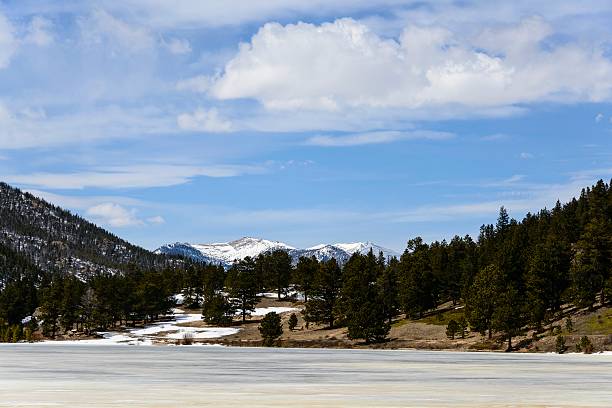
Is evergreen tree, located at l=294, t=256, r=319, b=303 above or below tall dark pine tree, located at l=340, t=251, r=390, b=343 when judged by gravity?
above

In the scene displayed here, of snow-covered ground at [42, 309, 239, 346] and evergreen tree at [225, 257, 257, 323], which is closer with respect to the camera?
snow-covered ground at [42, 309, 239, 346]

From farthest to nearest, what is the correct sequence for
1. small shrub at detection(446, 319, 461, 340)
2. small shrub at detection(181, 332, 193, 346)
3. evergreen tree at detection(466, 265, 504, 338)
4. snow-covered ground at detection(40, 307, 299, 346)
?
snow-covered ground at detection(40, 307, 299, 346), small shrub at detection(181, 332, 193, 346), small shrub at detection(446, 319, 461, 340), evergreen tree at detection(466, 265, 504, 338)

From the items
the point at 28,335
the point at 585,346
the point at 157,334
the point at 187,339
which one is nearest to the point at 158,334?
the point at 157,334

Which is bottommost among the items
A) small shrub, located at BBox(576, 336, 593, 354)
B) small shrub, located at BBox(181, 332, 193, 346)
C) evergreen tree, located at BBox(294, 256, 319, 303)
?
small shrub, located at BBox(576, 336, 593, 354)

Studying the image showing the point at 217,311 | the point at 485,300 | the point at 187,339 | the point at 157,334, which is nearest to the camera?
the point at 485,300

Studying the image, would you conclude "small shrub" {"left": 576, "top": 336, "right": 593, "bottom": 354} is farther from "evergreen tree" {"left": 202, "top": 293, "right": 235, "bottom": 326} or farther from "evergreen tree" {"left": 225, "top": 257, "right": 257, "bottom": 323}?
"evergreen tree" {"left": 225, "top": 257, "right": 257, "bottom": 323}

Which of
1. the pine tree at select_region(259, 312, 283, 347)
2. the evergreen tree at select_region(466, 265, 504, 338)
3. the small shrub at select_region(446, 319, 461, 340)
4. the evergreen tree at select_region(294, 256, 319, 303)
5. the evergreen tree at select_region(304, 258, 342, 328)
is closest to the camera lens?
the evergreen tree at select_region(466, 265, 504, 338)

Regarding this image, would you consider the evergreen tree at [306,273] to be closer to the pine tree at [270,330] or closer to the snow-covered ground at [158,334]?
the snow-covered ground at [158,334]

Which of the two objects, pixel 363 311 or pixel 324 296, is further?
pixel 324 296

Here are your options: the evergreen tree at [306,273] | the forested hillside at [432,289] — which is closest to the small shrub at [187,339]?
the forested hillside at [432,289]

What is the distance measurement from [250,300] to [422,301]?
4749cm

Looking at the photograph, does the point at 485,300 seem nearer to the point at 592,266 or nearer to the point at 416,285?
the point at 592,266

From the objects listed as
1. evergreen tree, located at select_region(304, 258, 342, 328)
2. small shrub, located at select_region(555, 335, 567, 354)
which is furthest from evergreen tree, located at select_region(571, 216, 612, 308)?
evergreen tree, located at select_region(304, 258, 342, 328)

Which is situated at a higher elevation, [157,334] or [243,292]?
[243,292]
